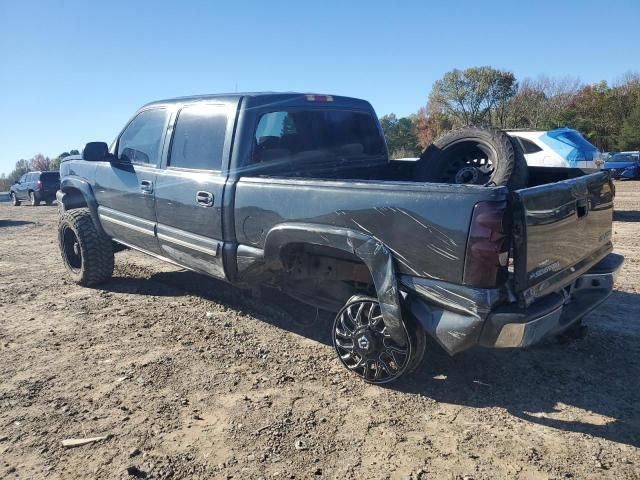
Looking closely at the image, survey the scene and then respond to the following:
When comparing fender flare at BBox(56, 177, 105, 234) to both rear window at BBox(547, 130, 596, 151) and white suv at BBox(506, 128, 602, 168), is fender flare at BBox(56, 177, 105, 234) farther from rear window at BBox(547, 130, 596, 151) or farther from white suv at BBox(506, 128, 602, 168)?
rear window at BBox(547, 130, 596, 151)

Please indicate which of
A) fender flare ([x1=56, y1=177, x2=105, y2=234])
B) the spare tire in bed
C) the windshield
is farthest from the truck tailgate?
the windshield

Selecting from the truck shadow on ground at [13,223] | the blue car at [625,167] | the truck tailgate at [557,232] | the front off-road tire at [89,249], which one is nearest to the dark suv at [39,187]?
the truck shadow on ground at [13,223]

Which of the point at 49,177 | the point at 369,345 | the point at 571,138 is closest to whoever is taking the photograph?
the point at 369,345

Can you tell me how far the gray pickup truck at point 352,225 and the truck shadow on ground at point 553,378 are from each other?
435 mm

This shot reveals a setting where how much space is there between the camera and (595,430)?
2.78m

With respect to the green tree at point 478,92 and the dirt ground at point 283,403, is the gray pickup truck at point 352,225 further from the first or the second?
the green tree at point 478,92

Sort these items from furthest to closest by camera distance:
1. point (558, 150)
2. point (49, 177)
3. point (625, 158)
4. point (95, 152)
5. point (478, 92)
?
point (478, 92) < point (625, 158) < point (49, 177) < point (558, 150) < point (95, 152)

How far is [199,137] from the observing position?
14.4 feet

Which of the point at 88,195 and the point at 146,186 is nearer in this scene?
the point at 146,186

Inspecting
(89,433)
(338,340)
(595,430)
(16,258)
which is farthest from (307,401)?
(16,258)

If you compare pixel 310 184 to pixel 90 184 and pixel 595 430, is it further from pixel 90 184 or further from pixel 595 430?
pixel 90 184

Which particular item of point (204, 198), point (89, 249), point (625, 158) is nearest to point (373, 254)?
point (204, 198)

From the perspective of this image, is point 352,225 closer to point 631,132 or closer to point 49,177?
point 49,177

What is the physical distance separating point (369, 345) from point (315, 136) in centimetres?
206
